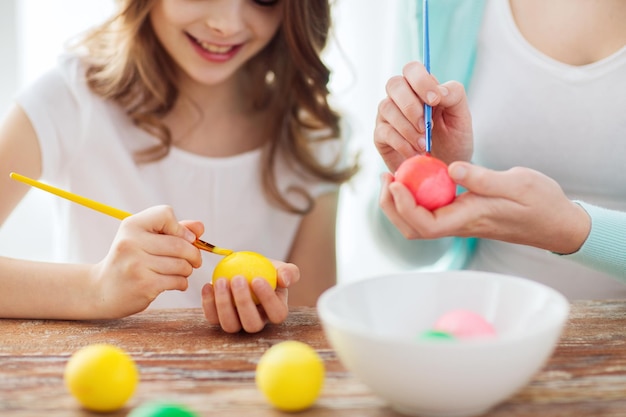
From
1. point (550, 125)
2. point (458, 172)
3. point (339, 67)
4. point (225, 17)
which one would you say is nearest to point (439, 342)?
point (458, 172)

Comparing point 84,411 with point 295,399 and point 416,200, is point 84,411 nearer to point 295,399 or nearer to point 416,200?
point 295,399

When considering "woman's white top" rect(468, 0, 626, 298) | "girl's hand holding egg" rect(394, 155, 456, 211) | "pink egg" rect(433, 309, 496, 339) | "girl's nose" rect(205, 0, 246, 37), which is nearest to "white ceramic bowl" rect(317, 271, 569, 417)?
"pink egg" rect(433, 309, 496, 339)

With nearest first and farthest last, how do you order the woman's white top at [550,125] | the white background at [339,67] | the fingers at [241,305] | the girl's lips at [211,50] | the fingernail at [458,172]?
the fingernail at [458,172]
the fingers at [241,305]
the woman's white top at [550,125]
the girl's lips at [211,50]
the white background at [339,67]

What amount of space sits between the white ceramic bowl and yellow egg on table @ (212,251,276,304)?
10.6 inches

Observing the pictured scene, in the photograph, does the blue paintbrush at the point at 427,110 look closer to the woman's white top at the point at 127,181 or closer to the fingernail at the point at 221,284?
the fingernail at the point at 221,284

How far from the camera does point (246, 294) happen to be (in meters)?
0.96

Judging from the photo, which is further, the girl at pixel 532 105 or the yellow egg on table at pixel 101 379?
the girl at pixel 532 105

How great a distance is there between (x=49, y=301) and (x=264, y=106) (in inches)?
33.6

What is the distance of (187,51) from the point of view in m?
1.50

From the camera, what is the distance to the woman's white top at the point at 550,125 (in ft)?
4.33

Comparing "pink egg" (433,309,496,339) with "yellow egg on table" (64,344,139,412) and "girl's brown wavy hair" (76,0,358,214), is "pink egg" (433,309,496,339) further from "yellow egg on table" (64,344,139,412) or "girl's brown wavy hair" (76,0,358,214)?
"girl's brown wavy hair" (76,0,358,214)

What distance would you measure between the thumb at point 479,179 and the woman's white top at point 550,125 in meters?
0.57

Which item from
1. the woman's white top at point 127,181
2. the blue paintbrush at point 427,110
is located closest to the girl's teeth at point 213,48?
the woman's white top at point 127,181

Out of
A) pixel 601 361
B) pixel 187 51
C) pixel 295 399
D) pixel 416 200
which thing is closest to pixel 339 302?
pixel 295 399
